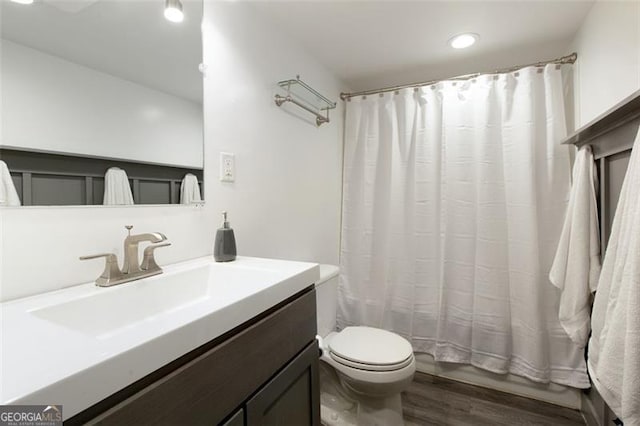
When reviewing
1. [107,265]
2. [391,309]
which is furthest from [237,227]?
[391,309]

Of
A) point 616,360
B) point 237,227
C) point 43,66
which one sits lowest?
point 616,360

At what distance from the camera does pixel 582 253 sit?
1.30m

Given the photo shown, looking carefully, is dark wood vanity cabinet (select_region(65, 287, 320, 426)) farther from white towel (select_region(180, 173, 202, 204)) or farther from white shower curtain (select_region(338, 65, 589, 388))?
white shower curtain (select_region(338, 65, 589, 388))

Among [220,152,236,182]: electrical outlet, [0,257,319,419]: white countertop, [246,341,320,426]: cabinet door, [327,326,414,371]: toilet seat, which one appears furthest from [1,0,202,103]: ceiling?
[327,326,414,371]: toilet seat

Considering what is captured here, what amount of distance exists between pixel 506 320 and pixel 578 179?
0.97 m

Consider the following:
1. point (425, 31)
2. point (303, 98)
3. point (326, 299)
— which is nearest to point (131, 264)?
point (326, 299)

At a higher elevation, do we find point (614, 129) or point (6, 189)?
point (614, 129)

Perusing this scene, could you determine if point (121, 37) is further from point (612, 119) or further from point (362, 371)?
point (612, 119)

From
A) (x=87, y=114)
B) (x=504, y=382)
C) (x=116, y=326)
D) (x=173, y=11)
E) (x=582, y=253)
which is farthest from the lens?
(x=504, y=382)

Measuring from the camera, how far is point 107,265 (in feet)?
2.77

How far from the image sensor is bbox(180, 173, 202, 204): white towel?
3.74 ft

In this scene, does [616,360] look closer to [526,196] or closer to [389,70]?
[526,196]

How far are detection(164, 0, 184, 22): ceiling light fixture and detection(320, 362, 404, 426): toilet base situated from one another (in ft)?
5.73

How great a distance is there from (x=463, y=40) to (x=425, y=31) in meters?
0.28
